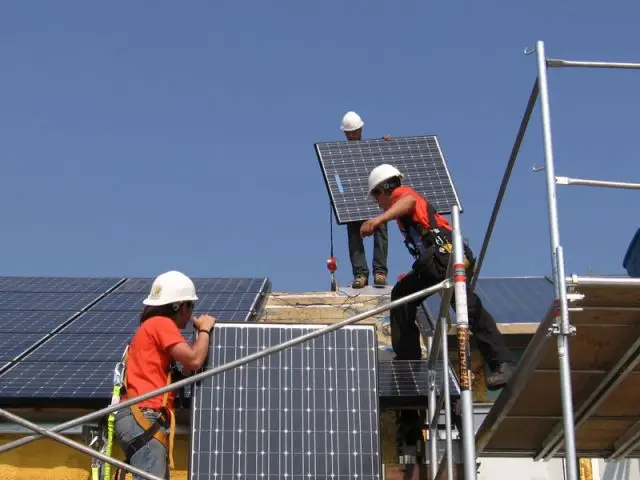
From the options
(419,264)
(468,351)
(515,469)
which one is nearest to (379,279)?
(515,469)

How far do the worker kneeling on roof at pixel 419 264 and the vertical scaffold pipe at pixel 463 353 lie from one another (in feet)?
5.44

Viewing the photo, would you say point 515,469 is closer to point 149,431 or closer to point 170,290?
point 170,290

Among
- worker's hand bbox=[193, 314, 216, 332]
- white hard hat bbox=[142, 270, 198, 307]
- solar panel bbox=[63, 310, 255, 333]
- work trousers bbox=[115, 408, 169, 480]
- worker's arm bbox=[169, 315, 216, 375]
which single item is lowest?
work trousers bbox=[115, 408, 169, 480]

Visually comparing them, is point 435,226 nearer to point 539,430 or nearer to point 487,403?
point 539,430

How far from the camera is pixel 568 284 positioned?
7.02 metres

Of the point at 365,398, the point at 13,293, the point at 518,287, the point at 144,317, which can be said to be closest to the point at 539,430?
the point at 365,398

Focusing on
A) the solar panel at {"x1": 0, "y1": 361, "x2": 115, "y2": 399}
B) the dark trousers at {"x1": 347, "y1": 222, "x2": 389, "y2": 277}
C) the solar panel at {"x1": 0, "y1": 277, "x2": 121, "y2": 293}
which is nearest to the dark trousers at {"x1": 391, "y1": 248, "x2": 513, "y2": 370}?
the solar panel at {"x1": 0, "y1": 361, "x2": 115, "y2": 399}

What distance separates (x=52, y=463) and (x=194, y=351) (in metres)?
2.20

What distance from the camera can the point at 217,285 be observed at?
12.7 metres

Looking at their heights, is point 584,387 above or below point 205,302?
below

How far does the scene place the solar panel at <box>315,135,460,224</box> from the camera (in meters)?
15.9

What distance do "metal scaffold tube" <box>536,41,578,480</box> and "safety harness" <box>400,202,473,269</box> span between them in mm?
2142

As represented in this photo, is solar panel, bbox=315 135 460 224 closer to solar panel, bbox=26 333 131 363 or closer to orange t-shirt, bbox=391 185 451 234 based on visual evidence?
solar panel, bbox=26 333 131 363

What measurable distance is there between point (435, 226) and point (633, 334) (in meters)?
2.12
